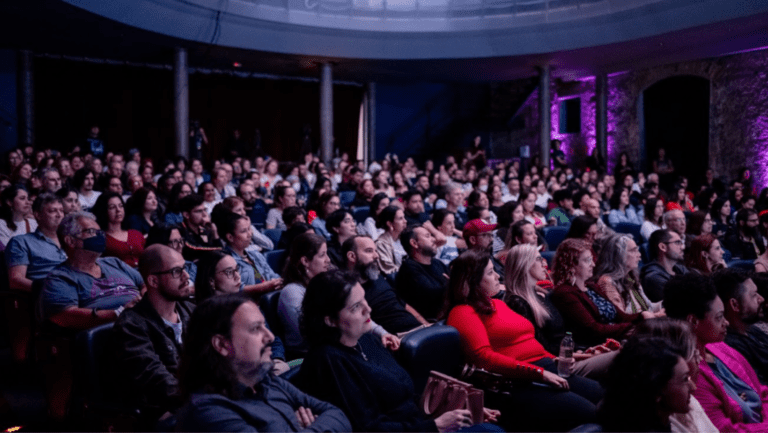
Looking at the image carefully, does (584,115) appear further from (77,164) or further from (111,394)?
(111,394)

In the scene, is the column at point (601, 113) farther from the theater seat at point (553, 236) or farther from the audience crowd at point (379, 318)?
the audience crowd at point (379, 318)

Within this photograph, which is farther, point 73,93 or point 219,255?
point 73,93

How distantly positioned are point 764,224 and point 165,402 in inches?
195

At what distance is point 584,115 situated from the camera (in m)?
12.8

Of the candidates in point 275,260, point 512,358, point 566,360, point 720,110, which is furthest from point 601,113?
point 512,358

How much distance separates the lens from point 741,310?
2574mm

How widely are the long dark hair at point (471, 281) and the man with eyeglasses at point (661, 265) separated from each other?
153cm

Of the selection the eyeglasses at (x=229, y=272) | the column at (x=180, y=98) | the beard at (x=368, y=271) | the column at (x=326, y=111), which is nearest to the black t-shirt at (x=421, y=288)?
the beard at (x=368, y=271)

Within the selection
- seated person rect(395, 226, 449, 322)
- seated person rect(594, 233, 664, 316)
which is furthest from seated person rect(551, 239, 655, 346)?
seated person rect(395, 226, 449, 322)

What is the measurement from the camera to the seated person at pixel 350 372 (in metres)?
1.80

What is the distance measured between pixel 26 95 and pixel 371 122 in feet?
22.1

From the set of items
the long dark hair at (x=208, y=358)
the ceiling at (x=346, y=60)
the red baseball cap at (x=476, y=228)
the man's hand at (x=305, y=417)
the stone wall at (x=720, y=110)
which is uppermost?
the ceiling at (x=346, y=60)

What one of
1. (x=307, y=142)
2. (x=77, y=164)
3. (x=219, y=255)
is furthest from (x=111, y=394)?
(x=307, y=142)

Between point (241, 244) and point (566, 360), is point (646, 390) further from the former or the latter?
point (241, 244)
